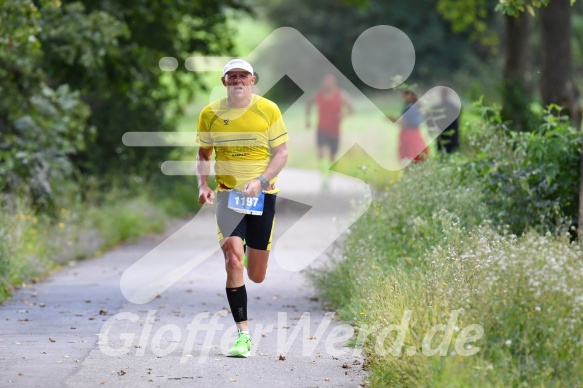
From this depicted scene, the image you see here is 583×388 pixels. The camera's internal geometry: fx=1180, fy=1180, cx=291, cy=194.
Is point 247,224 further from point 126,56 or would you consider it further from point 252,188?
point 126,56

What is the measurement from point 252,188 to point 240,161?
323 mm

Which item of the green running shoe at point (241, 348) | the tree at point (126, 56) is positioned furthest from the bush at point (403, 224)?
the tree at point (126, 56)

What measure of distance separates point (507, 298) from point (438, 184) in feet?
16.4

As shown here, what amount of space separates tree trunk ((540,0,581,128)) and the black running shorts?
11.9 m

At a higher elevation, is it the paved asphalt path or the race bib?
the race bib

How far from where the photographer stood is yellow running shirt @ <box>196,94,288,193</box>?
864 cm

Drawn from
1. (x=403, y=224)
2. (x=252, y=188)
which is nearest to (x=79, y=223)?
(x=403, y=224)

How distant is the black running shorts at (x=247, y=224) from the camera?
8.72 metres

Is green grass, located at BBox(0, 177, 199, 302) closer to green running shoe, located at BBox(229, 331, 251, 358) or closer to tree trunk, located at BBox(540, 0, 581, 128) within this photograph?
green running shoe, located at BBox(229, 331, 251, 358)

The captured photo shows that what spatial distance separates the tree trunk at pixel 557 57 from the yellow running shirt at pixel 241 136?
39.4ft

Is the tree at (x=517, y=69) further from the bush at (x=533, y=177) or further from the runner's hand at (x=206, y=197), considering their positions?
the runner's hand at (x=206, y=197)

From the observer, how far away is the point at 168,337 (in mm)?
9234

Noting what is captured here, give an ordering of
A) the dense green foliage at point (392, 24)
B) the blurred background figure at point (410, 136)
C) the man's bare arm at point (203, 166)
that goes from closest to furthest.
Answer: the man's bare arm at point (203, 166) → the blurred background figure at point (410, 136) → the dense green foliage at point (392, 24)

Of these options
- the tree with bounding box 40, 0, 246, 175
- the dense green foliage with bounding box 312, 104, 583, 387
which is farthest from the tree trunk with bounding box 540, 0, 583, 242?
the dense green foliage with bounding box 312, 104, 583, 387
